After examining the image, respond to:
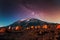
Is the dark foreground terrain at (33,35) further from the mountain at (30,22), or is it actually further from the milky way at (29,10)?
the milky way at (29,10)

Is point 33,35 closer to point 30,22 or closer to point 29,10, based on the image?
point 30,22

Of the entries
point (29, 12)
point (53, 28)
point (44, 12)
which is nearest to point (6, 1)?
point (29, 12)

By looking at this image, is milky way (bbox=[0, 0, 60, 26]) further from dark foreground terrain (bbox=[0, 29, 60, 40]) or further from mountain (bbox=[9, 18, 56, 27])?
dark foreground terrain (bbox=[0, 29, 60, 40])

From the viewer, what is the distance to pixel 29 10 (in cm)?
395

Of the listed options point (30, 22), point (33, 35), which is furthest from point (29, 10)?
point (33, 35)

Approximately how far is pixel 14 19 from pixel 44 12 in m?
0.59

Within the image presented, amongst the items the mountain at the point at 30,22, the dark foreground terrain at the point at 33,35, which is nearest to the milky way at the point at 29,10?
the mountain at the point at 30,22

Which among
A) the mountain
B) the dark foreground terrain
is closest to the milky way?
the mountain

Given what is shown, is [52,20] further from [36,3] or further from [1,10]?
[1,10]

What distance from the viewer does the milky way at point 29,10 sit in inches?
152

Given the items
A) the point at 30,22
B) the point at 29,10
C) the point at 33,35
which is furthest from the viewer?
the point at 29,10

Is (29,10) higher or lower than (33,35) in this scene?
higher

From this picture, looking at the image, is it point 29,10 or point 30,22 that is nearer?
point 30,22

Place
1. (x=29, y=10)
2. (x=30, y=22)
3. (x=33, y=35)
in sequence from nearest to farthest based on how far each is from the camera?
(x=33, y=35)
(x=30, y=22)
(x=29, y=10)
